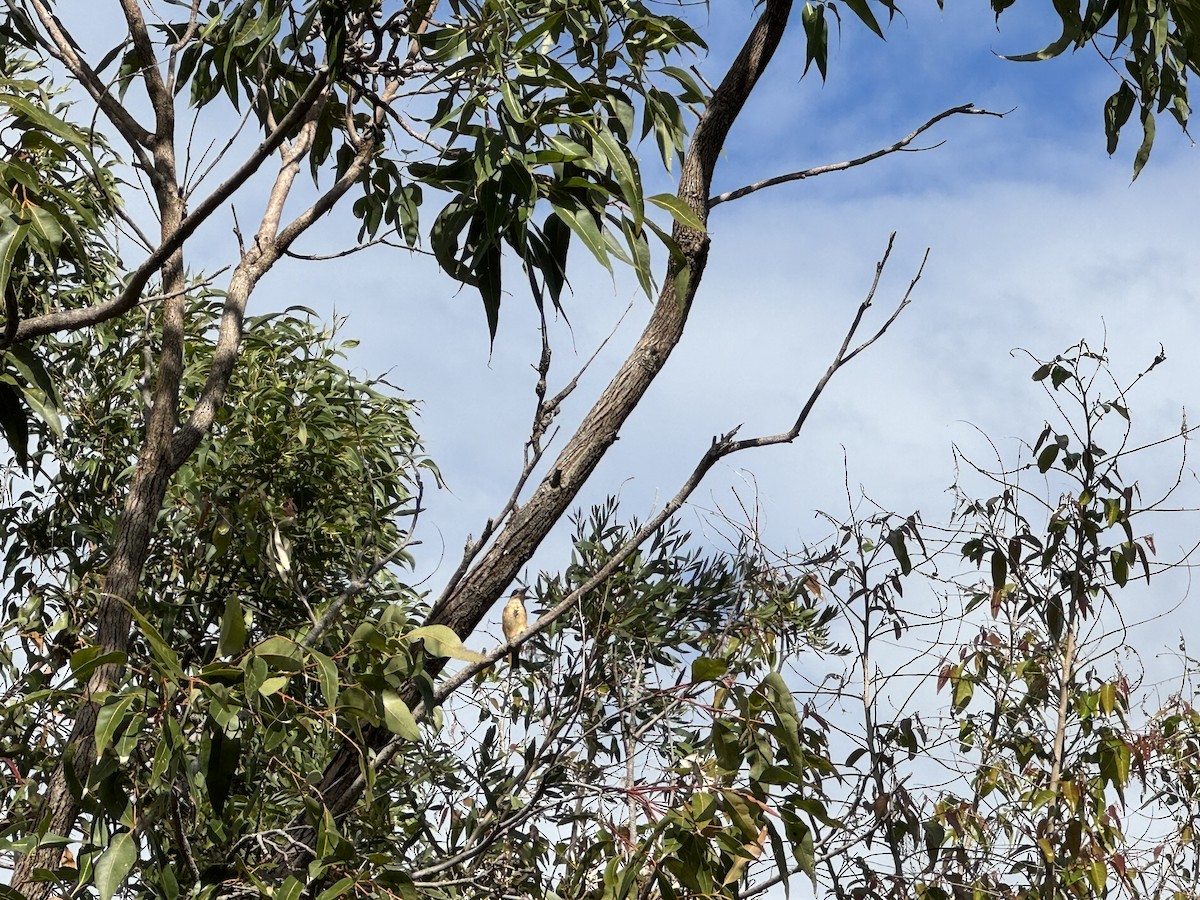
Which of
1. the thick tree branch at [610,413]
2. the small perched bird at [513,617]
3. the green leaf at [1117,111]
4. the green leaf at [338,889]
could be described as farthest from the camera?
the green leaf at [1117,111]

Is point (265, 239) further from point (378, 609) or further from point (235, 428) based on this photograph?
point (378, 609)

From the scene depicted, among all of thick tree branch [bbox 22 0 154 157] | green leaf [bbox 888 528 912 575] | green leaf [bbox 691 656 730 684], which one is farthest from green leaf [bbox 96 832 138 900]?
green leaf [bbox 888 528 912 575]

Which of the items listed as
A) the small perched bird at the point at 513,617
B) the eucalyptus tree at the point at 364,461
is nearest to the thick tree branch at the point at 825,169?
the eucalyptus tree at the point at 364,461

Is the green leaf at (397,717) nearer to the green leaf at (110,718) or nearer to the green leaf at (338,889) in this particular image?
the green leaf at (338,889)

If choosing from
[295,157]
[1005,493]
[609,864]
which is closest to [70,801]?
[609,864]

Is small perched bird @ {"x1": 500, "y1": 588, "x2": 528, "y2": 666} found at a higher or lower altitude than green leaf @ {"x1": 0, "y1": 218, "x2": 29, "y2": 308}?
higher

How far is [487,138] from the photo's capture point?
5.22 feet

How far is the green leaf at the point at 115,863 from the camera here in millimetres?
1323

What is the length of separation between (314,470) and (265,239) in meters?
1.33

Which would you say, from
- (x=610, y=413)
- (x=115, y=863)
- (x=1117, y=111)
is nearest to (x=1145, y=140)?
(x=1117, y=111)

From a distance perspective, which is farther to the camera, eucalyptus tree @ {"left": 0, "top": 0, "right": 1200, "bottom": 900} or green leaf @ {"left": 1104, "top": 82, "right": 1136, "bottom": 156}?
green leaf @ {"left": 1104, "top": 82, "right": 1136, "bottom": 156}

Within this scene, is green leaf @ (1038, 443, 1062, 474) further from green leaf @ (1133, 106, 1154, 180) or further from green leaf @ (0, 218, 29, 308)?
green leaf @ (0, 218, 29, 308)

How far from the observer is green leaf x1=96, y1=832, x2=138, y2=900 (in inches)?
52.1

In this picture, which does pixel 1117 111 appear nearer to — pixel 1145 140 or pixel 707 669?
pixel 1145 140
